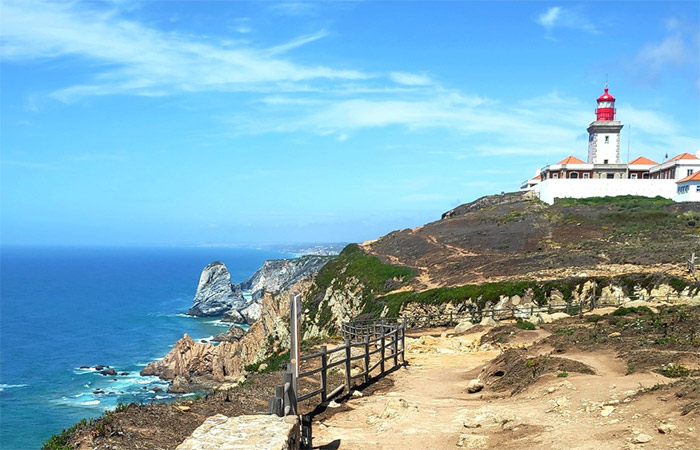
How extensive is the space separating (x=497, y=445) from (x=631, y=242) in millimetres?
45039

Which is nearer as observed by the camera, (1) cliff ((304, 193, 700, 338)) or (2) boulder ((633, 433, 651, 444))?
(2) boulder ((633, 433, 651, 444))

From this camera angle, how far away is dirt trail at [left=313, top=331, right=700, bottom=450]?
910 cm

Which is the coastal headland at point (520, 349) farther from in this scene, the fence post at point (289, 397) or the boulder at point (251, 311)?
the boulder at point (251, 311)

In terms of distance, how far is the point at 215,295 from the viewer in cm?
12475

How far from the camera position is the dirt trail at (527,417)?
9.10 meters

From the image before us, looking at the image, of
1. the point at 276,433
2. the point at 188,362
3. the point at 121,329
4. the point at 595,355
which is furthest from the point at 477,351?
the point at 121,329

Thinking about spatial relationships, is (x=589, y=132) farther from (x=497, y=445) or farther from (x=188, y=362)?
(x=497, y=445)

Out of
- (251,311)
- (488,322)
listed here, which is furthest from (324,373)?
(251,311)

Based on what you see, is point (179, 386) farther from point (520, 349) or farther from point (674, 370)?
point (674, 370)

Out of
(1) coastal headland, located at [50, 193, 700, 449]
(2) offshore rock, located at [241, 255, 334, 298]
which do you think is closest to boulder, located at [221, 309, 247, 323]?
(2) offshore rock, located at [241, 255, 334, 298]

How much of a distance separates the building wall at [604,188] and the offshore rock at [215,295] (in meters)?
79.5

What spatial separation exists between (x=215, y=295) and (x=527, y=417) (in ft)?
392

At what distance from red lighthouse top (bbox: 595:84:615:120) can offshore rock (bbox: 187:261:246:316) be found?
8564cm

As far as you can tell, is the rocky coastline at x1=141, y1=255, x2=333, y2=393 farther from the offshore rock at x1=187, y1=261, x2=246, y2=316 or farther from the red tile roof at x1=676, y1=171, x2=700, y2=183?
the offshore rock at x1=187, y1=261, x2=246, y2=316
